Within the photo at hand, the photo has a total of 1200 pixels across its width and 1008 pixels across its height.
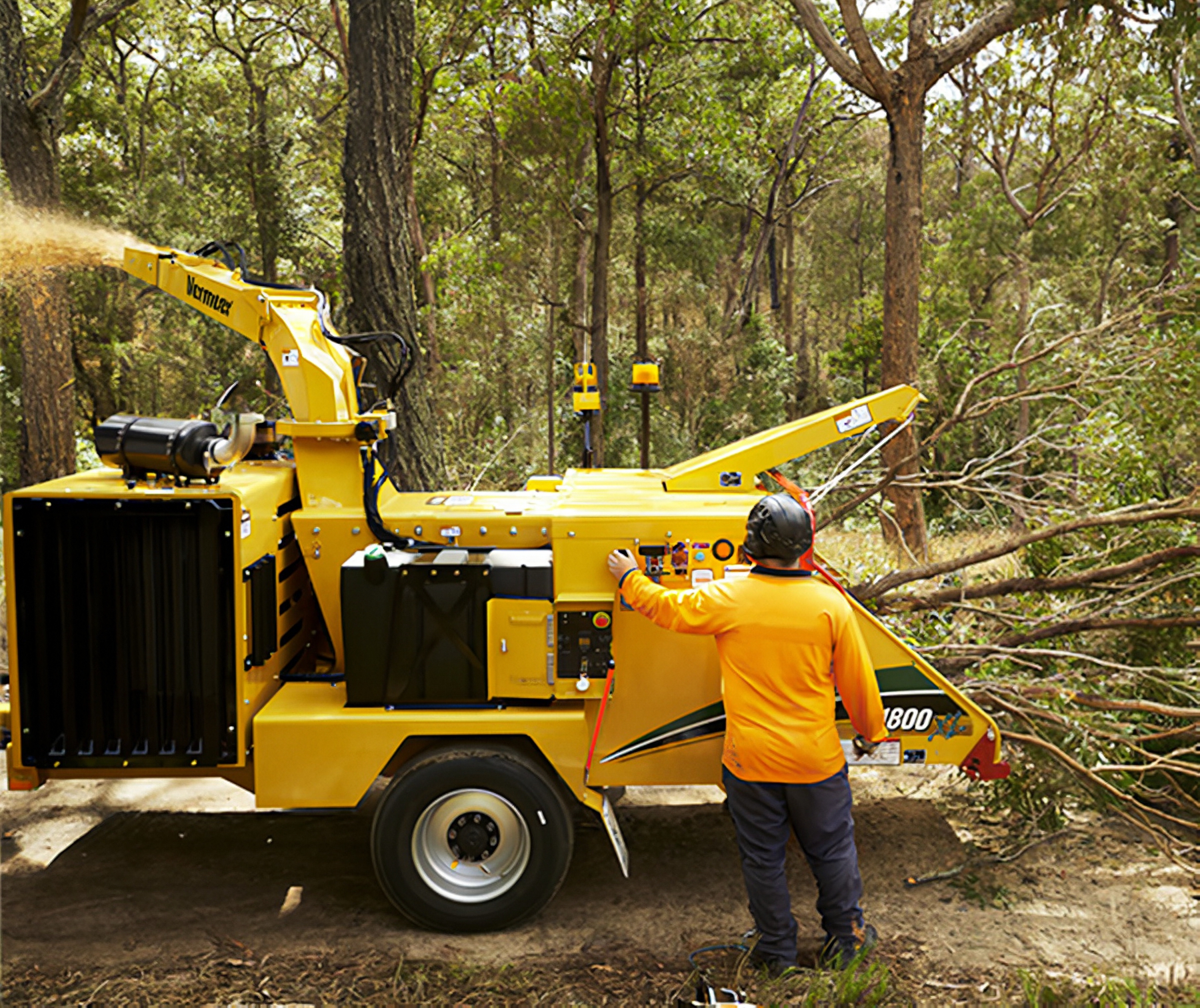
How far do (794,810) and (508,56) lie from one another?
787 inches

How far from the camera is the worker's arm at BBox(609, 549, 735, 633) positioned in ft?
13.9

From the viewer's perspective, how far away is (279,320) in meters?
5.26

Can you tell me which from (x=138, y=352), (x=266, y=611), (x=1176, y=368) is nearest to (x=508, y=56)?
(x=138, y=352)

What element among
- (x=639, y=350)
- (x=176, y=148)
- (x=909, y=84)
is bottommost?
(x=639, y=350)

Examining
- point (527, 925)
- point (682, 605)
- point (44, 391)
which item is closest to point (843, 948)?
point (527, 925)

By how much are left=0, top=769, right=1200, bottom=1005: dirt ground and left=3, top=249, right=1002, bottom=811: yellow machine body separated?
26.1 inches

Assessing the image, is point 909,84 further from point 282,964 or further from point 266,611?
point 282,964

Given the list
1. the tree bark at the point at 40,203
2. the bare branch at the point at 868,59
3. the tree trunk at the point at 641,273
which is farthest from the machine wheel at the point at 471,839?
the tree trunk at the point at 641,273

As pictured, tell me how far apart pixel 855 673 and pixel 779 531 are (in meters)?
0.70

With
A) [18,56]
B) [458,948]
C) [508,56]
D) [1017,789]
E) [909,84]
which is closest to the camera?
[458,948]

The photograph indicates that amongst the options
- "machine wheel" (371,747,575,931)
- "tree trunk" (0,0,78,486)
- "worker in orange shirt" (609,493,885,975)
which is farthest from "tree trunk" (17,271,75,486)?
"worker in orange shirt" (609,493,885,975)

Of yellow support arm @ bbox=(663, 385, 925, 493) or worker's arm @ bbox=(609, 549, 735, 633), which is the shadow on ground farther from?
yellow support arm @ bbox=(663, 385, 925, 493)

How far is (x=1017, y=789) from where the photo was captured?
5539 millimetres

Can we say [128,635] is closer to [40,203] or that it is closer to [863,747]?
[863,747]
